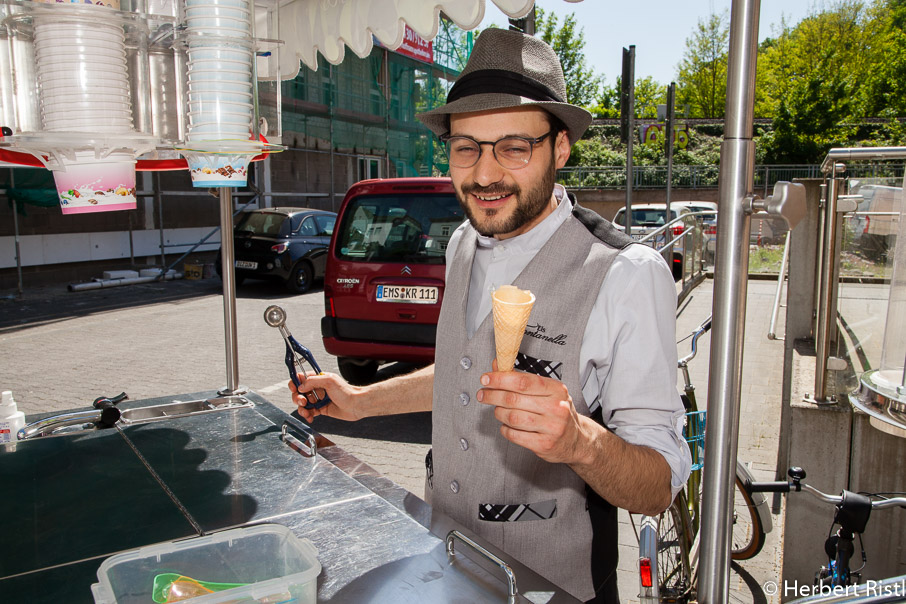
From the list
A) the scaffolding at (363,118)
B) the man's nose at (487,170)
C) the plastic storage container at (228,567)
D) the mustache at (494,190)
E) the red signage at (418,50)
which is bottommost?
the plastic storage container at (228,567)

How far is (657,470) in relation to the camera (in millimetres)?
1538

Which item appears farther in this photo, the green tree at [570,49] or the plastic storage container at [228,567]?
the green tree at [570,49]

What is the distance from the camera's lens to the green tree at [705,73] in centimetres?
5138

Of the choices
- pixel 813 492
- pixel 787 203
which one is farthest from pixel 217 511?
pixel 813 492

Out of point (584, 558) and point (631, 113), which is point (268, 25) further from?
point (631, 113)

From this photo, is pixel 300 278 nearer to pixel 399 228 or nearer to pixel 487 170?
pixel 399 228

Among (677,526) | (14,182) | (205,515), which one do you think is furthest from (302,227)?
(205,515)

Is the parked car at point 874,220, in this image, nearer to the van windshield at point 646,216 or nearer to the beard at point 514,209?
the beard at point 514,209

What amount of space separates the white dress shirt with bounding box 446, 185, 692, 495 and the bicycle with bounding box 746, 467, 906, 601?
1.15 metres

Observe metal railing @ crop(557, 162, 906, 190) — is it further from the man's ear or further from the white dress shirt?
the white dress shirt

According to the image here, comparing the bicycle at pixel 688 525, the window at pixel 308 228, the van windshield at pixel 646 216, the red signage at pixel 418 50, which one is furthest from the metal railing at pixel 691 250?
the red signage at pixel 418 50

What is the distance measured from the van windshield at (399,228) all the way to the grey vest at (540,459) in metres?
4.65

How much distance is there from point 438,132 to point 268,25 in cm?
78

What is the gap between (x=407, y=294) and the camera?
6.42 meters
